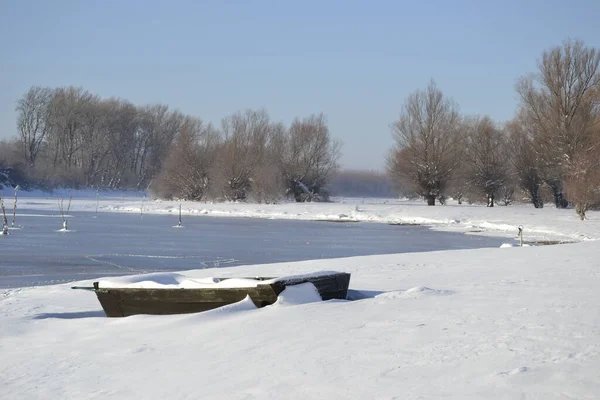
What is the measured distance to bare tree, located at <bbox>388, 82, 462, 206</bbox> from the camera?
5069 centimetres

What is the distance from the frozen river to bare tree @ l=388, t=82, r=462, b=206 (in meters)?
19.0

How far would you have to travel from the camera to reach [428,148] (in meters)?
50.9

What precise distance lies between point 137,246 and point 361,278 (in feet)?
41.0

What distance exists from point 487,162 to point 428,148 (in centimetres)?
611

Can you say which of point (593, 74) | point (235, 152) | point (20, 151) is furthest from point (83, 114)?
point (593, 74)

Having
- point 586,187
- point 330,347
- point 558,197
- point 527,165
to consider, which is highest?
point 527,165

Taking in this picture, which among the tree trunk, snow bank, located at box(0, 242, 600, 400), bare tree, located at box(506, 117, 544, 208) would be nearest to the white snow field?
snow bank, located at box(0, 242, 600, 400)

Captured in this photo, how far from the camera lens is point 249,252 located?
2031 cm

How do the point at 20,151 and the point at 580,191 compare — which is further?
the point at 20,151

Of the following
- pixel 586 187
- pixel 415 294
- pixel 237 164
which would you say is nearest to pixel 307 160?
pixel 237 164

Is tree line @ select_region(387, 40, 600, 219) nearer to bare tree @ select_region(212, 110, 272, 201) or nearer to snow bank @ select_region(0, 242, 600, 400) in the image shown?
bare tree @ select_region(212, 110, 272, 201)

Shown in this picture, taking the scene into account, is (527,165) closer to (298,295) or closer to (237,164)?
(237,164)

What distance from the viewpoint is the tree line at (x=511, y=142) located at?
4434 cm

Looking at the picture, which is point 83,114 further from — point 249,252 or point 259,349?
point 259,349
